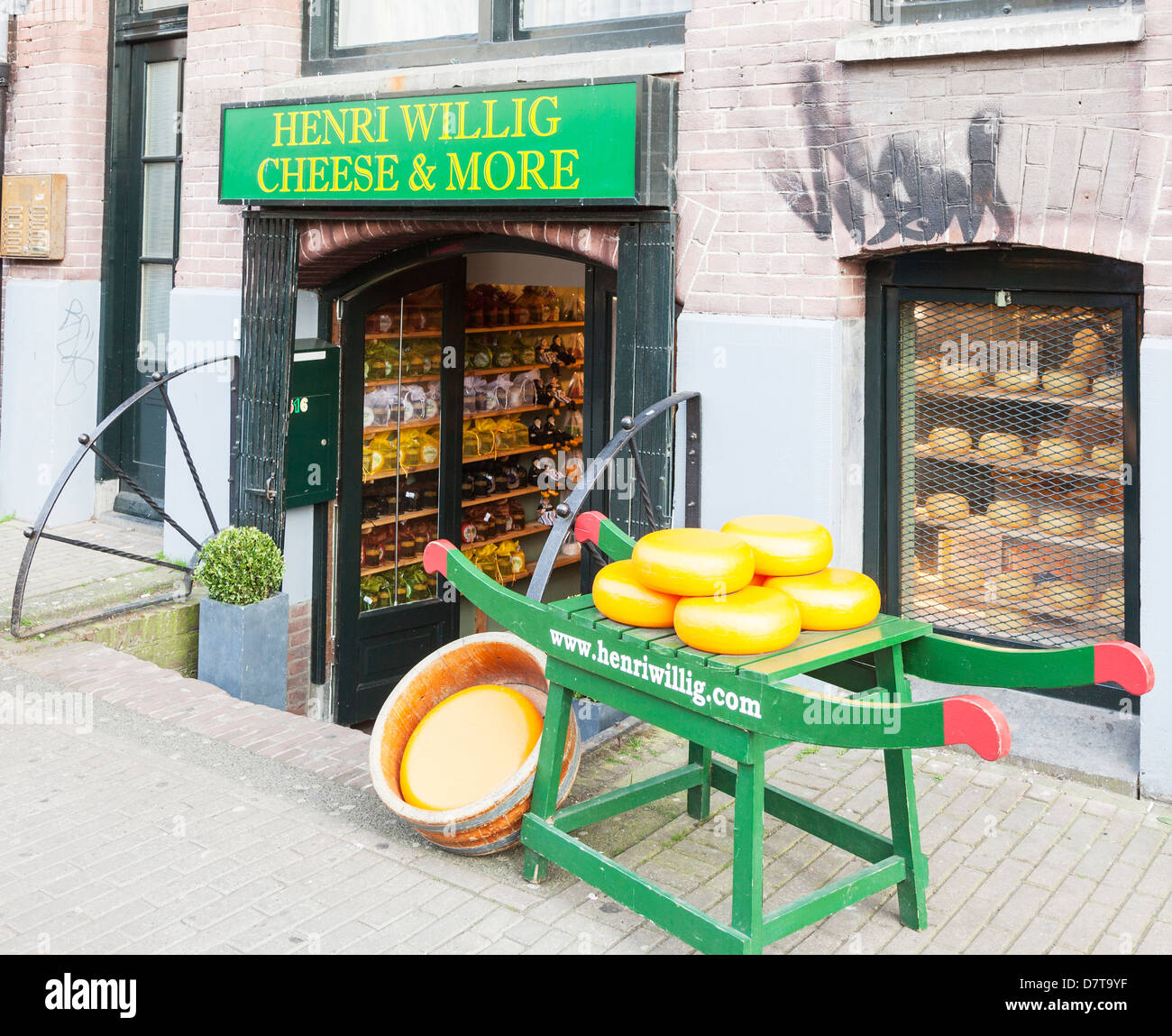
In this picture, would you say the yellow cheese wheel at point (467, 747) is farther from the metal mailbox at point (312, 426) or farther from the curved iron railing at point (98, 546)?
the metal mailbox at point (312, 426)

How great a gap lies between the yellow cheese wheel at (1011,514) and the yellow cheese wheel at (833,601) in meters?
1.86

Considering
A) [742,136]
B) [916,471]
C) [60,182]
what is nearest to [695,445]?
[916,471]

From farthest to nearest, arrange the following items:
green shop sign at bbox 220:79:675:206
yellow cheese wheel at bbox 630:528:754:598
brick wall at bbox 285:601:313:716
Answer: brick wall at bbox 285:601:313:716
green shop sign at bbox 220:79:675:206
yellow cheese wheel at bbox 630:528:754:598

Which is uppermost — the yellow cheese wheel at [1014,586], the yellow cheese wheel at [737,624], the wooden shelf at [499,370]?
the wooden shelf at [499,370]

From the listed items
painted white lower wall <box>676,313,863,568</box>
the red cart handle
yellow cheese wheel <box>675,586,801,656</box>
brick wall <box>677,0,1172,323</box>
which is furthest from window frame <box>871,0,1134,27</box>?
yellow cheese wheel <box>675,586,801,656</box>

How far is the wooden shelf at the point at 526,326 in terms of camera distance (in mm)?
8969

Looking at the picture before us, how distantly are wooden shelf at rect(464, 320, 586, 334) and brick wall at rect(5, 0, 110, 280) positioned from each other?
9.39 feet

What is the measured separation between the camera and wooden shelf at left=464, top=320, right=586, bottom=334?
29.4ft

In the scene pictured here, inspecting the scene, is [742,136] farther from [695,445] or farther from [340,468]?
[340,468]

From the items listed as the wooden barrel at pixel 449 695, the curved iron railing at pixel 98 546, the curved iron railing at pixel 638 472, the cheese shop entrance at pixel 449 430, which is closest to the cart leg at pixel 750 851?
the wooden barrel at pixel 449 695

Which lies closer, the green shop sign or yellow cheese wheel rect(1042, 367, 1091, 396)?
yellow cheese wheel rect(1042, 367, 1091, 396)

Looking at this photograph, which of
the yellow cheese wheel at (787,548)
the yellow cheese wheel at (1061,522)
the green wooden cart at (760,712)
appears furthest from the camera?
the yellow cheese wheel at (1061,522)

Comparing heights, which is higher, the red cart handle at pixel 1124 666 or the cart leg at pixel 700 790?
the red cart handle at pixel 1124 666

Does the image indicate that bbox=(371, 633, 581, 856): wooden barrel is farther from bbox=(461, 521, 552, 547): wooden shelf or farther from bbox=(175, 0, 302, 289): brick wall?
bbox=(461, 521, 552, 547): wooden shelf
